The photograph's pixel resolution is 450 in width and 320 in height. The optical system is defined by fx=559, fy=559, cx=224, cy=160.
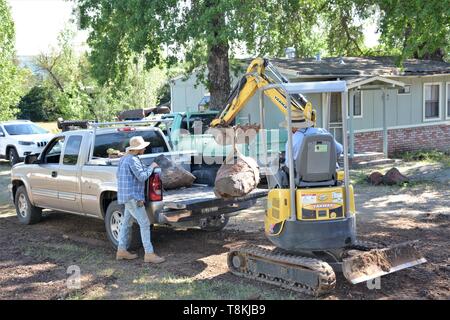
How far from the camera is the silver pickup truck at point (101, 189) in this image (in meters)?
7.54

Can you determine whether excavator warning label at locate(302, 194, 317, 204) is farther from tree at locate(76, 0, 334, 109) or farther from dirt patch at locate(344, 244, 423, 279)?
tree at locate(76, 0, 334, 109)

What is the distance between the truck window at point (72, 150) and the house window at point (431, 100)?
16896 millimetres

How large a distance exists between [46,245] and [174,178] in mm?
2315

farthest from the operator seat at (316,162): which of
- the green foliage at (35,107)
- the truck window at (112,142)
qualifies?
the green foliage at (35,107)

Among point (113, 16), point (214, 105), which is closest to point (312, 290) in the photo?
point (214, 105)

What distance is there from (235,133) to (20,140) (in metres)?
14.1

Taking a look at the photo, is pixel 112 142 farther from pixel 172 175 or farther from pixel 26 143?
pixel 26 143

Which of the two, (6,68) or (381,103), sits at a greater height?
(6,68)

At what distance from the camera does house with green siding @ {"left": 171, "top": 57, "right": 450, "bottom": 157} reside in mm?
Result: 19188

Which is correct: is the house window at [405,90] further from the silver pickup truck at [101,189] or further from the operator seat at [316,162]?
the operator seat at [316,162]

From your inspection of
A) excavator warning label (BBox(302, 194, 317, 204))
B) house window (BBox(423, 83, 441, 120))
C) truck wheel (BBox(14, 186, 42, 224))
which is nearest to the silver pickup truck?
truck wheel (BBox(14, 186, 42, 224))

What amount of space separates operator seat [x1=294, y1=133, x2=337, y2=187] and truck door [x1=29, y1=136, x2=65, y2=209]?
4967mm

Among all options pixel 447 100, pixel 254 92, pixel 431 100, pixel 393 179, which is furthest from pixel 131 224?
pixel 447 100

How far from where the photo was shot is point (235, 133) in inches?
317
